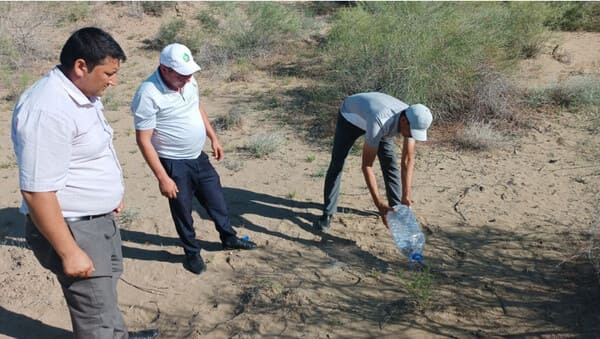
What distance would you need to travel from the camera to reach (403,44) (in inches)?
248

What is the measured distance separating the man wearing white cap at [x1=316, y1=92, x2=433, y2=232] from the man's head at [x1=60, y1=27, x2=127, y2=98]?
1.82m

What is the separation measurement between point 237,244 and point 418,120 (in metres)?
1.72

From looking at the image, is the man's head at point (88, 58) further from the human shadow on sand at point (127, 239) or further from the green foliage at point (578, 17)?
the green foliage at point (578, 17)

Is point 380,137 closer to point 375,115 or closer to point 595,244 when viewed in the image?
point 375,115

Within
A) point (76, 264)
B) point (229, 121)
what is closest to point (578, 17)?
point (229, 121)

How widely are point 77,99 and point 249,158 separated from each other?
3682mm

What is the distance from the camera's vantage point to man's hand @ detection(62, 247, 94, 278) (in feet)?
7.11

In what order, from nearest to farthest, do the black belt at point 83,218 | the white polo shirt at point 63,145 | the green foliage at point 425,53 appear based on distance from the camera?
1. the white polo shirt at point 63,145
2. the black belt at point 83,218
3. the green foliage at point 425,53

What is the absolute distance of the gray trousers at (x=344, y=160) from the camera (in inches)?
159

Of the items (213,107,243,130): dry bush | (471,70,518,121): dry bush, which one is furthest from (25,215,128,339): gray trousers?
(471,70,518,121): dry bush

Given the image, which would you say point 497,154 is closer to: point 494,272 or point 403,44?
point 403,44

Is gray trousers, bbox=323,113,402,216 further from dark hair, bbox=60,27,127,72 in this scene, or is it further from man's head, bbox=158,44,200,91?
dark hair, bbox=60,27,127,72

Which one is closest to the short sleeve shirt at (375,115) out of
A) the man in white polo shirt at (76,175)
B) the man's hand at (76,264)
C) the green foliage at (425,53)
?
the man in white polo shirt at (76,175)

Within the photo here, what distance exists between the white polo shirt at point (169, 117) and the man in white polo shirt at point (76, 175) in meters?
0.77
